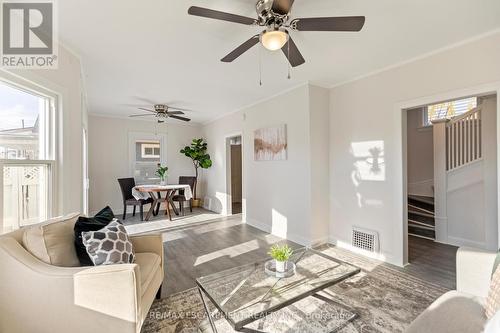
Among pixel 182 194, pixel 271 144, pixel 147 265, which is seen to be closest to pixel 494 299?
pixel 147 265

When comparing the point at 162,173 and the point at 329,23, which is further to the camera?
the point at 162,173

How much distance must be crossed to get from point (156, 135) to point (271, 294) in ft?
18.9

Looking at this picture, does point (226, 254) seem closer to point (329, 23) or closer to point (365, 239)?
point (365, 239)

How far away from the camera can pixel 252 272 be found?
1869mm

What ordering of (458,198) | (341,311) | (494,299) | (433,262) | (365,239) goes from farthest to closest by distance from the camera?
(458,198) < (365,239) < (433,262) < (341,311) < (494,299)

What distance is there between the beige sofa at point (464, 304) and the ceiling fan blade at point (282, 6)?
6.47 ft

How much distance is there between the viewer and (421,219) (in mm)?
4039

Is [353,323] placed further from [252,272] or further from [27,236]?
[27,236]

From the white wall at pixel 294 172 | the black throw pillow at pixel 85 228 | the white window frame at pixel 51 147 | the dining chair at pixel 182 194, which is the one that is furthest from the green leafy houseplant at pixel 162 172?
the black throw pillow at pixel 85 228

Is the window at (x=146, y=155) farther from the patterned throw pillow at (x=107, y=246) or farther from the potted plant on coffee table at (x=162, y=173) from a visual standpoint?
the patterned throw pillow at (x=107, y=246)

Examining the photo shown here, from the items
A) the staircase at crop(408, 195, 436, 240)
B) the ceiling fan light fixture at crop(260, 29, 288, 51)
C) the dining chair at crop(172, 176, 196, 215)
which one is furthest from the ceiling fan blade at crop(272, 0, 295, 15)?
the dining chair at crop(172, 176, 196, 215)

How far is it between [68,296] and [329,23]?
2.33 meters

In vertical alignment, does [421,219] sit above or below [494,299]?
below

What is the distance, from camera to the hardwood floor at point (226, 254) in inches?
99.0
